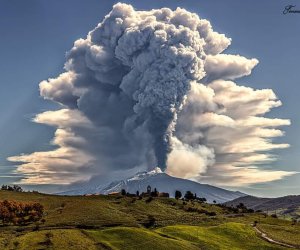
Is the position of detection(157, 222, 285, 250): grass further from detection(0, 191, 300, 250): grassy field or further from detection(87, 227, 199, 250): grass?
detection(87, 227, 199, 250): grass

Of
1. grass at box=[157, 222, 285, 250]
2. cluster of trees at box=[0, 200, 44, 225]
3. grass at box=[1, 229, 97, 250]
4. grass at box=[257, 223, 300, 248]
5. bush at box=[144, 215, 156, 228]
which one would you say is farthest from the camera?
cluster of trees at box=[0, 200, 44, 225]

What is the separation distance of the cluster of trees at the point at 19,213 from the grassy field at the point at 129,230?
3.77 metres

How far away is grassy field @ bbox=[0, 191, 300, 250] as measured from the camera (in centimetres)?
10512

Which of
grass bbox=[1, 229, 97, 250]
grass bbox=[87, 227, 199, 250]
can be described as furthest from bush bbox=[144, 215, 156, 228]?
grass bbox=[1, 229, 97, 250]

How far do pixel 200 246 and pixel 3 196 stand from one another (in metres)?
101

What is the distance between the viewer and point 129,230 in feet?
382

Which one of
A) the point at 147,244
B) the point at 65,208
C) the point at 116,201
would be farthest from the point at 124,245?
the point at 116,201

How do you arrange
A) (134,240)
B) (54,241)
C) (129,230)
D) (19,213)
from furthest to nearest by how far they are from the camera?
(19,213) < (129,230) < (134,240) < (54,241)

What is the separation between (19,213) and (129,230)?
148 feet

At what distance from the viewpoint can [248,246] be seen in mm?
117500

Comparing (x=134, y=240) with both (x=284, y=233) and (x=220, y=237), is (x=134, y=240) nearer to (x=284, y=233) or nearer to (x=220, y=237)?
(x=220, y=237)

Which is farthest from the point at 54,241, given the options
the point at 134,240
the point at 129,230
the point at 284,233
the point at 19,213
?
the point at 284,233

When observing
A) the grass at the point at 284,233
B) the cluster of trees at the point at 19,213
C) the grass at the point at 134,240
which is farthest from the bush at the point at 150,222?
the grass at the point at 284,233

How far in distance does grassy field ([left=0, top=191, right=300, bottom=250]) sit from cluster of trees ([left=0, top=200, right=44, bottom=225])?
377cm
